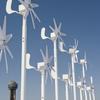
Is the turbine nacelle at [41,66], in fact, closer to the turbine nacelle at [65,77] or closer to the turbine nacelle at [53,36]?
the turbine nacelle at [53,36]

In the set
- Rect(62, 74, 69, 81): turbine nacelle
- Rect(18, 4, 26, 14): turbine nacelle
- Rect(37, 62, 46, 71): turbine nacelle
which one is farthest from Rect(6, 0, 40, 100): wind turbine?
Rect(62, 74, 69, 81): turbine nacelle

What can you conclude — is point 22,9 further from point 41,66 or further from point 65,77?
point 65,77

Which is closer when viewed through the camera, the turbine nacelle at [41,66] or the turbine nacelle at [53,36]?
the turbine nacelle at [41,66]

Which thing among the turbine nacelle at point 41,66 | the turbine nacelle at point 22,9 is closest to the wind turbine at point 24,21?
the turbine nacelle at point 22,9

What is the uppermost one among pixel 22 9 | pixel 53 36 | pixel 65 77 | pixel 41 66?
pixel 53 36

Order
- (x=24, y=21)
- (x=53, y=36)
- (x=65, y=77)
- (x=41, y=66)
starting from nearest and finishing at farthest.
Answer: (x=24, y=21), (x=41, y=66), (x=53, y=36), (x=65, y=77)

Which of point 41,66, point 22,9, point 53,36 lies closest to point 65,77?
point 53,36

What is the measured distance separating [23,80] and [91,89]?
79656 mm

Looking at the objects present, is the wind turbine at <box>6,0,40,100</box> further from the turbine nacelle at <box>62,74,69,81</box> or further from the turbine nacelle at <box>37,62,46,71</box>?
the turbine nacelle at <box>62,74,69,81</box>

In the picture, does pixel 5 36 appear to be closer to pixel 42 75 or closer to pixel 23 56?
pixel 23 56

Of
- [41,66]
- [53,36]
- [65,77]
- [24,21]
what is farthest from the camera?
[65,77]

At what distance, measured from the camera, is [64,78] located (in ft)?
228

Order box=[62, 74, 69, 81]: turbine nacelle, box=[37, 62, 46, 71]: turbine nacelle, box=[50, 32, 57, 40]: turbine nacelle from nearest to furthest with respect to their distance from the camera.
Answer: box=[37, 62, 46, 71]: turbine nacelle
box=[50, 32, 57, 40]: turbine nacelle
box=[62, 74, 69, 81]: turbine nacelle

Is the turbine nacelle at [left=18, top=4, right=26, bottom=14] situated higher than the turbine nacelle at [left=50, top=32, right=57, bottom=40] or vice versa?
the turbine nacelle at [left=50, top=32, right=57, bottom=40]
